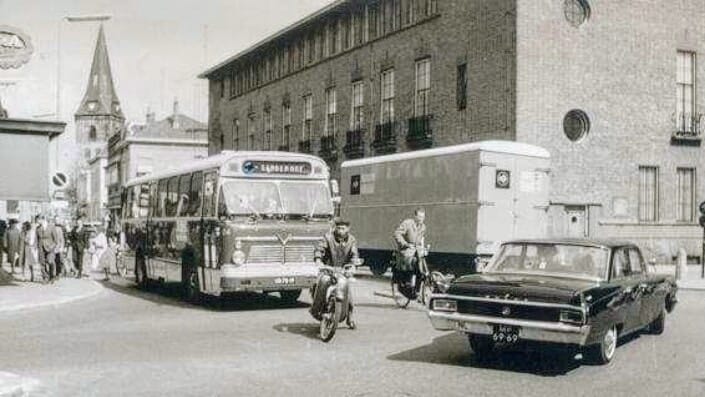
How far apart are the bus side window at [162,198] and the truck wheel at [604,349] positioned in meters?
11.2

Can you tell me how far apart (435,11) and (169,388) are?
2561 centimetres

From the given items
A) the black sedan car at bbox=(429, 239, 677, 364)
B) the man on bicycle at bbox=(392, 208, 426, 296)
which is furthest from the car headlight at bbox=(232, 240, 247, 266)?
the black sedan car at bbox=(429, 239, 677, 364)

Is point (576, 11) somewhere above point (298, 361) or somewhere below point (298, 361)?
above

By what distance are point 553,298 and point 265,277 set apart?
6.93 metres

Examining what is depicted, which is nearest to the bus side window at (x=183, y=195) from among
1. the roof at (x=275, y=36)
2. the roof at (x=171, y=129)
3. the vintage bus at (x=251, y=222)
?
the vintage bus at (x=251, y=222)

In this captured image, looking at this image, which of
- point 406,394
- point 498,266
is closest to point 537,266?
point 498,266

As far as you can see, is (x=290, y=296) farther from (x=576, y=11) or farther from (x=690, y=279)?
(x=576, y=11)

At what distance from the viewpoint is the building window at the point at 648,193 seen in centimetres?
2898

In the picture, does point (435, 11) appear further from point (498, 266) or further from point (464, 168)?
point (498, 266)

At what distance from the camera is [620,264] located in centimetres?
1028

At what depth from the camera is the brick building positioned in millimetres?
26922

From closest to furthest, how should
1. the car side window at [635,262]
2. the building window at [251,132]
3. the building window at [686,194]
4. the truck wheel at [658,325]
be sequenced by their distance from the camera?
the car side window at [635,262] → the truck wheel at [658,325] → the building window at [686,194] → the building window at [251,132]

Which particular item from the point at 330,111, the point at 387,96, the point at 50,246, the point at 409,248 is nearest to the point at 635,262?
the point at 409,248

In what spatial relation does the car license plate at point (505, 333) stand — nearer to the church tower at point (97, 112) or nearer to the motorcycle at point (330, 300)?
the motorcycle at point (330, 300)
